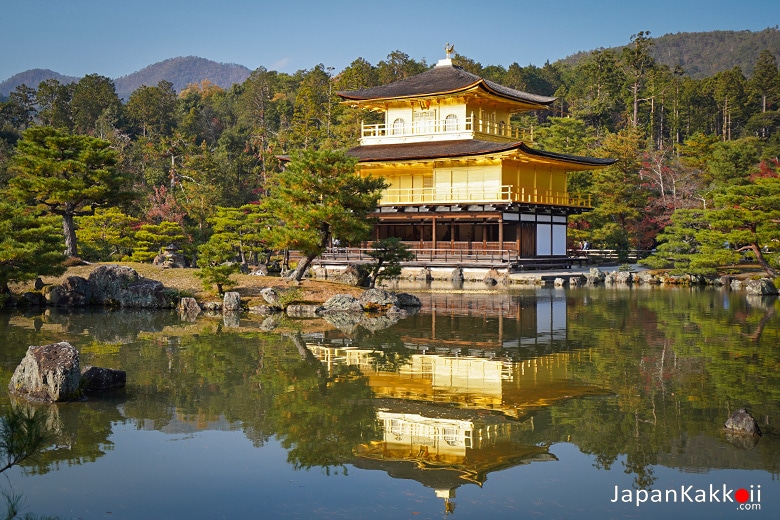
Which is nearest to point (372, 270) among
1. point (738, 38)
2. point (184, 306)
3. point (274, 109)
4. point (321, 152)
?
point (321, 152)

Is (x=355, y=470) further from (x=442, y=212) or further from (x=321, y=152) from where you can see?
(x=442, y=212)

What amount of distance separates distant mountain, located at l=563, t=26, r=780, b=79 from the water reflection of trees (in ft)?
419

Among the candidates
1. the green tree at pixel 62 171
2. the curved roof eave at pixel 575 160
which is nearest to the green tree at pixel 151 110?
the curved roof eave at pixel 575 160

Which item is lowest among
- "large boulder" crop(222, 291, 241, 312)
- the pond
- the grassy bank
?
the pond

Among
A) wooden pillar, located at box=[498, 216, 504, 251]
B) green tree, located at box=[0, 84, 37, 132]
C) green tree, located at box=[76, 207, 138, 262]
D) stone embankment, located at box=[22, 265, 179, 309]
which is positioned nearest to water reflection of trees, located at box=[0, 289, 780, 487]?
stone embankment, located at box=[22, 265, 179, 309]

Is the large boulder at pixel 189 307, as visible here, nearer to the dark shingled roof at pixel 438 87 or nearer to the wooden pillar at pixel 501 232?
the wooden pillar at pixel 501 232

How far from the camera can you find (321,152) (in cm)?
2166

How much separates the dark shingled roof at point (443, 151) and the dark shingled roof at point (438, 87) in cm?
250

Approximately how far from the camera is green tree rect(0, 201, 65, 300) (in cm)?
1944

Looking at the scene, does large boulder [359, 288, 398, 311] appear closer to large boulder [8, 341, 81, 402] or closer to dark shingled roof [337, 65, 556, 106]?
large boulder [8, 341, 81, 402]

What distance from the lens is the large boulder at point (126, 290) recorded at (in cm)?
2158

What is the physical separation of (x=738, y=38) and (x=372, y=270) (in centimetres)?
14573

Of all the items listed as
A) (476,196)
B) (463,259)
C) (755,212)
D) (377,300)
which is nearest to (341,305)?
(377,300)

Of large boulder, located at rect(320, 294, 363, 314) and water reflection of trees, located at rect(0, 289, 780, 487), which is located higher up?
large boulder, located at rect(320, 294, 363, 314)
